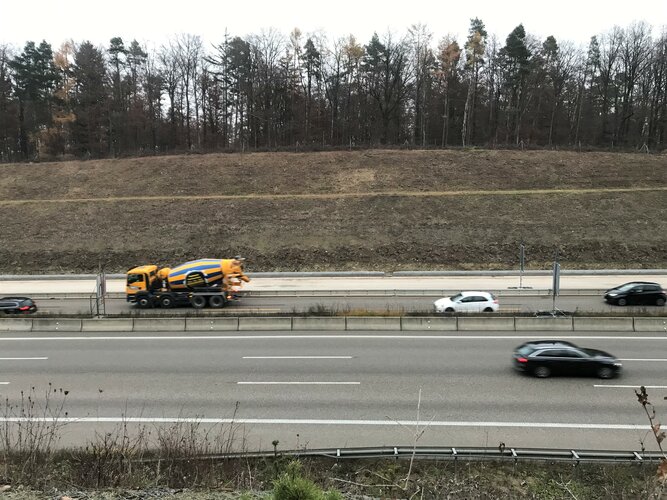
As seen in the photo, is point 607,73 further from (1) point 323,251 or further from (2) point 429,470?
(2) point 429,470

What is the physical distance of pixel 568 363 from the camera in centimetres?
1374

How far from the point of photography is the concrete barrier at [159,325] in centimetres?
2033

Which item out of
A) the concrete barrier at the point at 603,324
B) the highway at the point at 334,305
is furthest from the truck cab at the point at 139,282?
the concrete barrier at the point at 603,324

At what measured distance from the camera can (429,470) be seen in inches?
360

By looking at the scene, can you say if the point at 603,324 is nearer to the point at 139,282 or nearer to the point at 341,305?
the point at 341,305

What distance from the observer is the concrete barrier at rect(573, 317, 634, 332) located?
1927cm

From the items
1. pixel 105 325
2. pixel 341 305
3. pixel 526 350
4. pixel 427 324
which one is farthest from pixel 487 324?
pixel 105 325

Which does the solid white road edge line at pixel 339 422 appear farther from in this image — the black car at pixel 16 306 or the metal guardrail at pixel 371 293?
the metal guardrail at pixel 371 293

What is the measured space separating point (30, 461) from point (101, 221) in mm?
40423

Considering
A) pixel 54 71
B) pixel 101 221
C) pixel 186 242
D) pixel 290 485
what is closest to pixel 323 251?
pixel 186 242

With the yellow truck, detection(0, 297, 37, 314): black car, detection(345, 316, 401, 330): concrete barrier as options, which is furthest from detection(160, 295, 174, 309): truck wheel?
detection(345, 316, 401, 330): concrete barrier

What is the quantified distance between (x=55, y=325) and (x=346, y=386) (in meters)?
14.8

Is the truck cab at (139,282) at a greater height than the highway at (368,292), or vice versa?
the truck cab at (139,282)

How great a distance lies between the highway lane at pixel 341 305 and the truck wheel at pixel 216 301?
22.0 inches
